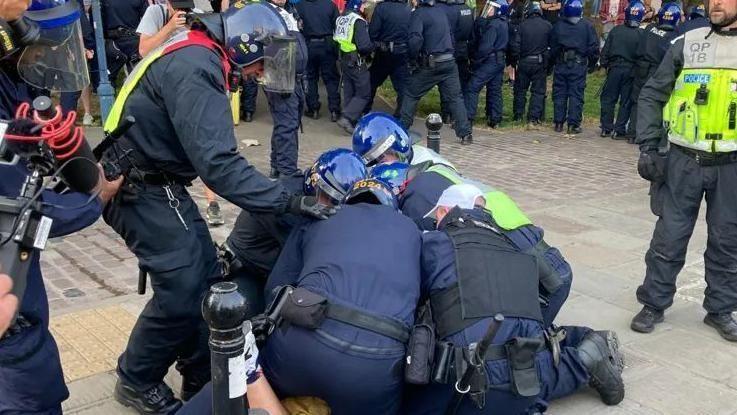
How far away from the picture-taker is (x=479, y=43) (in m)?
11.4

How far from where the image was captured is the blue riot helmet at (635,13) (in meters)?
10.6

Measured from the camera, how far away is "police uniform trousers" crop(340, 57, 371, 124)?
1062 centimetres

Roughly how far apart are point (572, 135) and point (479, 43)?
2.01 m

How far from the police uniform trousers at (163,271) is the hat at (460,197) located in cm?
114

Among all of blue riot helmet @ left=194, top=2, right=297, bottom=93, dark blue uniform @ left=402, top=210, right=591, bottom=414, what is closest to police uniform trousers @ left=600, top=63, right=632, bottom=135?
dark blue uniform @ left=402, top=210, right=591, bottom=414

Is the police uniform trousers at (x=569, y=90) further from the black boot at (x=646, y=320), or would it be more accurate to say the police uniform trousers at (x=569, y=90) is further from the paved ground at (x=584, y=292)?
the black boot at (x=646, y=320)

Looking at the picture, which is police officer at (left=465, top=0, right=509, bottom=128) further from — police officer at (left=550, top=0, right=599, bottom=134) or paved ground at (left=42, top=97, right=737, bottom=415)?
paved ground at (left=42, top=97, right=737, bottom=415)

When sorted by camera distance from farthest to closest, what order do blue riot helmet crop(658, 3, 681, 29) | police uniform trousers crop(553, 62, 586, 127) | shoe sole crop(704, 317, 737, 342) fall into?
police uniform trousers crop(553, 62, 586, 127), blue riot helmet crop(658, 3, 681, 29), shoe sole crop(704, 317, 737, 342)

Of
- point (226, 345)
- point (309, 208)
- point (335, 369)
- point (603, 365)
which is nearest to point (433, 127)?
point (603, 365)

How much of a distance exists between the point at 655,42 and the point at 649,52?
0.16m

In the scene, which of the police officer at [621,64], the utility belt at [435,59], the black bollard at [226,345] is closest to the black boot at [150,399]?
the black bollard at [226,345]

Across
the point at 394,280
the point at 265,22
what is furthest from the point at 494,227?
the point at 265,22

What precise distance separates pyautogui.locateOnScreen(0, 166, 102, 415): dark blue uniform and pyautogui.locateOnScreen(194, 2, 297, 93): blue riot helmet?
1092 millimetres

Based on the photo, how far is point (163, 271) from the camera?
10.9 feet
